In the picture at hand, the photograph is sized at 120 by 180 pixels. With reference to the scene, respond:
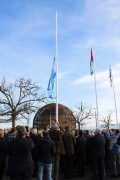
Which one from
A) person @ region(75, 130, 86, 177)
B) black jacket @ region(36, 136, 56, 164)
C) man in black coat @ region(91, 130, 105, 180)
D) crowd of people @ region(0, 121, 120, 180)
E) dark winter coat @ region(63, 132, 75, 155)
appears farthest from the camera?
person @ region(75, 130, 86, 177)

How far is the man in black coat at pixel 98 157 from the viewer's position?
40.5ft

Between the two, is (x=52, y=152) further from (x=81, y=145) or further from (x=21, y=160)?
(x=81, y=145)

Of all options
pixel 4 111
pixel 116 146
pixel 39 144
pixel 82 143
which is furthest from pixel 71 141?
pixel 4 111

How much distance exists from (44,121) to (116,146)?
57.4 ft

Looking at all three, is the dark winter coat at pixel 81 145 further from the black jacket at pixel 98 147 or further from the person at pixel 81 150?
the black jacket at pixel 98 147

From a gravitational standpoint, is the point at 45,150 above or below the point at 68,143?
below

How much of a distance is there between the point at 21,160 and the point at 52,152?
2361 millimetres

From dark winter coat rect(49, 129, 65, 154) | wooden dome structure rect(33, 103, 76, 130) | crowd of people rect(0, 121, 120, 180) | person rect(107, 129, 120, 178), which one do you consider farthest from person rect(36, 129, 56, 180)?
wooden dome structure rect(33, 103, 76, 130)

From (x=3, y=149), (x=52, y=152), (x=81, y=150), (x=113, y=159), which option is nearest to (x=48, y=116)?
(x=81, y=150)

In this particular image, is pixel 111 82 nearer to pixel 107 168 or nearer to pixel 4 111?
pixel 4 111

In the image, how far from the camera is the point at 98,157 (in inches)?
487

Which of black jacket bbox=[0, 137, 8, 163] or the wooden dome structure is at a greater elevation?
the wooden dome structure

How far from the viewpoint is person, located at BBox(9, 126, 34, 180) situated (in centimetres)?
841

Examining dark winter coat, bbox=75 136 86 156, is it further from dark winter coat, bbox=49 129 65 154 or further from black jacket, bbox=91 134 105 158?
dark winter coat, bbox=49 129 65 154
